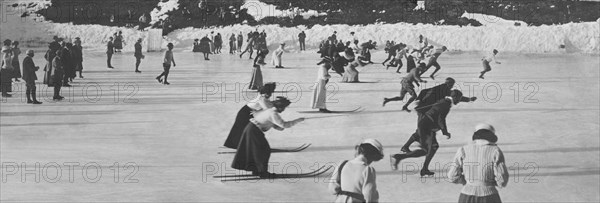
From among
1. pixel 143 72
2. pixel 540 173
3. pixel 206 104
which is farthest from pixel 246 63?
pixel 540 173

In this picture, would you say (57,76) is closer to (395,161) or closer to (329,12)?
(395,161)

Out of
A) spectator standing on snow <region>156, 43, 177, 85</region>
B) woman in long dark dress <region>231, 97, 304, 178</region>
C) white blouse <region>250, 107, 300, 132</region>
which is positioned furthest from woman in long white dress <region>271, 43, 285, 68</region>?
white blouse <region>250, 107, 300, 132</region>

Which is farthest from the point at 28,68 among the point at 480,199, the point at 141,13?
the point at 141,13

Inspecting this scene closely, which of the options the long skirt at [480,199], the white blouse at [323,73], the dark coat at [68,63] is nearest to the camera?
the long skirt at [480,199]

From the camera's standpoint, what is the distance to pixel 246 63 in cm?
2930

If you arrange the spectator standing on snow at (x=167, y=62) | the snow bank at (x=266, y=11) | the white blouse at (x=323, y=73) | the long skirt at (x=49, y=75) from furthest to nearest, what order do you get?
the snow bank at (x=266, y=11)
the spectator standing on snow at (x=167, y=62)
the long skirt at (x=49, y=75)
the white blouse at (x=323, y=73)

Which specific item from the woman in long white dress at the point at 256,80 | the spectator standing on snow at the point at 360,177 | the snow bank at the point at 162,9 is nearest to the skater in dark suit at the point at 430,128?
the spectator standing on snow at the point at 360,177

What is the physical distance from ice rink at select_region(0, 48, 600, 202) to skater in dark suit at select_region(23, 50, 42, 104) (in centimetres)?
33

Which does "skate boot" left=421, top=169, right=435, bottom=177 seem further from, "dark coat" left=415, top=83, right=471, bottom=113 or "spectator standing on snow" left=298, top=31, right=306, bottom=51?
"spectator standing on snow" left=298, top=31, right=306, bottom=51

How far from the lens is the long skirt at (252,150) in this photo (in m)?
9.70

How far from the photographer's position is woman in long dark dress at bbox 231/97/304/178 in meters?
9.57

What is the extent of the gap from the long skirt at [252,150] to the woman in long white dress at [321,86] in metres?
5.60

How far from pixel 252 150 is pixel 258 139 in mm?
170

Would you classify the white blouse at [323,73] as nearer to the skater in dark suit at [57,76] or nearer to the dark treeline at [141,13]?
the skater in dark suit at [57,76]
